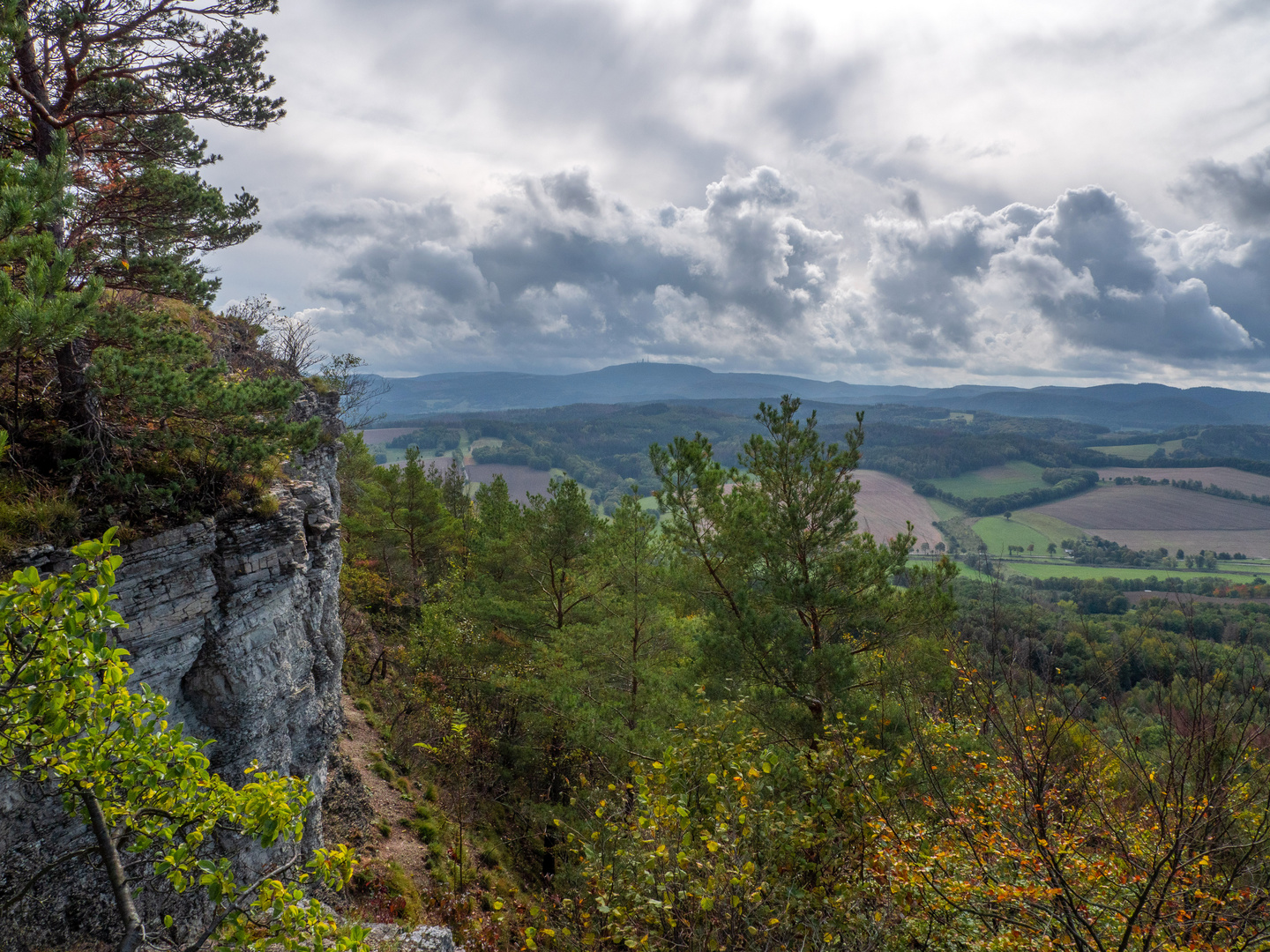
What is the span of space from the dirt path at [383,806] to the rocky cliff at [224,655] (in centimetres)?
332

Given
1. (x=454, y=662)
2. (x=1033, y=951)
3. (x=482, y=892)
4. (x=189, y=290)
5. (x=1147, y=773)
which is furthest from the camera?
(x=454, y=662)

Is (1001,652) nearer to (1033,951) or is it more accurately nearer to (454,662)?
(1033,951)

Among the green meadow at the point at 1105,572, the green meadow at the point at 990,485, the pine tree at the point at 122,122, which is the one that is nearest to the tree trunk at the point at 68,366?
the pine tree at the point at 122,122

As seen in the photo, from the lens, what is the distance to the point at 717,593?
39.4 feet

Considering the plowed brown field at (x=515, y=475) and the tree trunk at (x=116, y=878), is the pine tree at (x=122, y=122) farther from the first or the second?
the plowed brown field at (x=515, y=475)

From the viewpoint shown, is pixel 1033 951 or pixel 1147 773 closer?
pixel 1033 951

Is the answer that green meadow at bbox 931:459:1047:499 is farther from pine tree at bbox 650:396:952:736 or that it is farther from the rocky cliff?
the rocky cliff

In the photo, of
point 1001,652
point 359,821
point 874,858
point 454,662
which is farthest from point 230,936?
point 454,662

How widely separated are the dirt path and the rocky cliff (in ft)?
10.9

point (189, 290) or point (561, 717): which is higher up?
point (189, 290)

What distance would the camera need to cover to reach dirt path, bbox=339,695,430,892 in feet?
45.6

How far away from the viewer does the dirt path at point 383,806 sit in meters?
13.9

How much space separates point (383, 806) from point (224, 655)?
351 inches

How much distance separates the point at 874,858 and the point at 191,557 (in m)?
10.3
